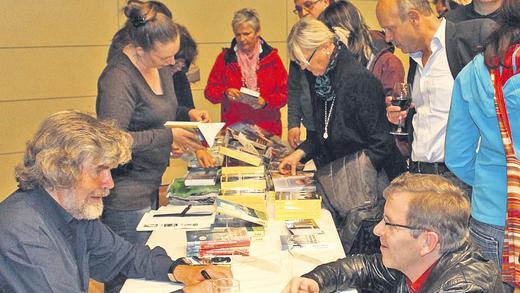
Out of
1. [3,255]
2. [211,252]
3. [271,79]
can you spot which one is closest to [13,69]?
[271,79]

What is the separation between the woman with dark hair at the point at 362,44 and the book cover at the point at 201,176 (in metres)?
1.05

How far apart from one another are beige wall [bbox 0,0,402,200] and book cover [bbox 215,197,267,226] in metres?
3.93

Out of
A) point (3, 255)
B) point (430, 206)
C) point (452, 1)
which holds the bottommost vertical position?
point (3, 255)

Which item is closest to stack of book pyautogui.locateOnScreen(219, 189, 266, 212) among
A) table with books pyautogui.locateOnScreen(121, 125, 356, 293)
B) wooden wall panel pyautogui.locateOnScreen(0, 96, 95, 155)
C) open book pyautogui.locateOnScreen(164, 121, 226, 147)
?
table with books pyautogui.locateOnScreen(121, 125, 356, 293)

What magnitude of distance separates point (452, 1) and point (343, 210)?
233 cm

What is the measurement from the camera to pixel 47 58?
6516 millimetres

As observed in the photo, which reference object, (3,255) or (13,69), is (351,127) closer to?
(3,255)

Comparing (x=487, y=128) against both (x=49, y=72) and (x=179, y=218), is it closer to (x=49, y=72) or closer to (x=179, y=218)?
(x=179, y=218)

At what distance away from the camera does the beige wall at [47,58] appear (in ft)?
20.8

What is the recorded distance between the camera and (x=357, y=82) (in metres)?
3.50

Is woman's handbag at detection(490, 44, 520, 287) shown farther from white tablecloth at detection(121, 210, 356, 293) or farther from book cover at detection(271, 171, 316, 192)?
book cover at detection(271, 171, 316, 192)

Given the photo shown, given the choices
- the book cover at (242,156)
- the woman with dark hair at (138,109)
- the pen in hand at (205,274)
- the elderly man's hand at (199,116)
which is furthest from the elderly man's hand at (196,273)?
the elderly man's hand at (199,116)

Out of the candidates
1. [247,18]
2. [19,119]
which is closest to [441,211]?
[247,18]

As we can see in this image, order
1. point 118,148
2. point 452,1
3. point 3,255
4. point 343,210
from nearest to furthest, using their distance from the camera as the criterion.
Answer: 1. point 3,255
2. point 118,148
3. point 343,210
4. point 452,1
